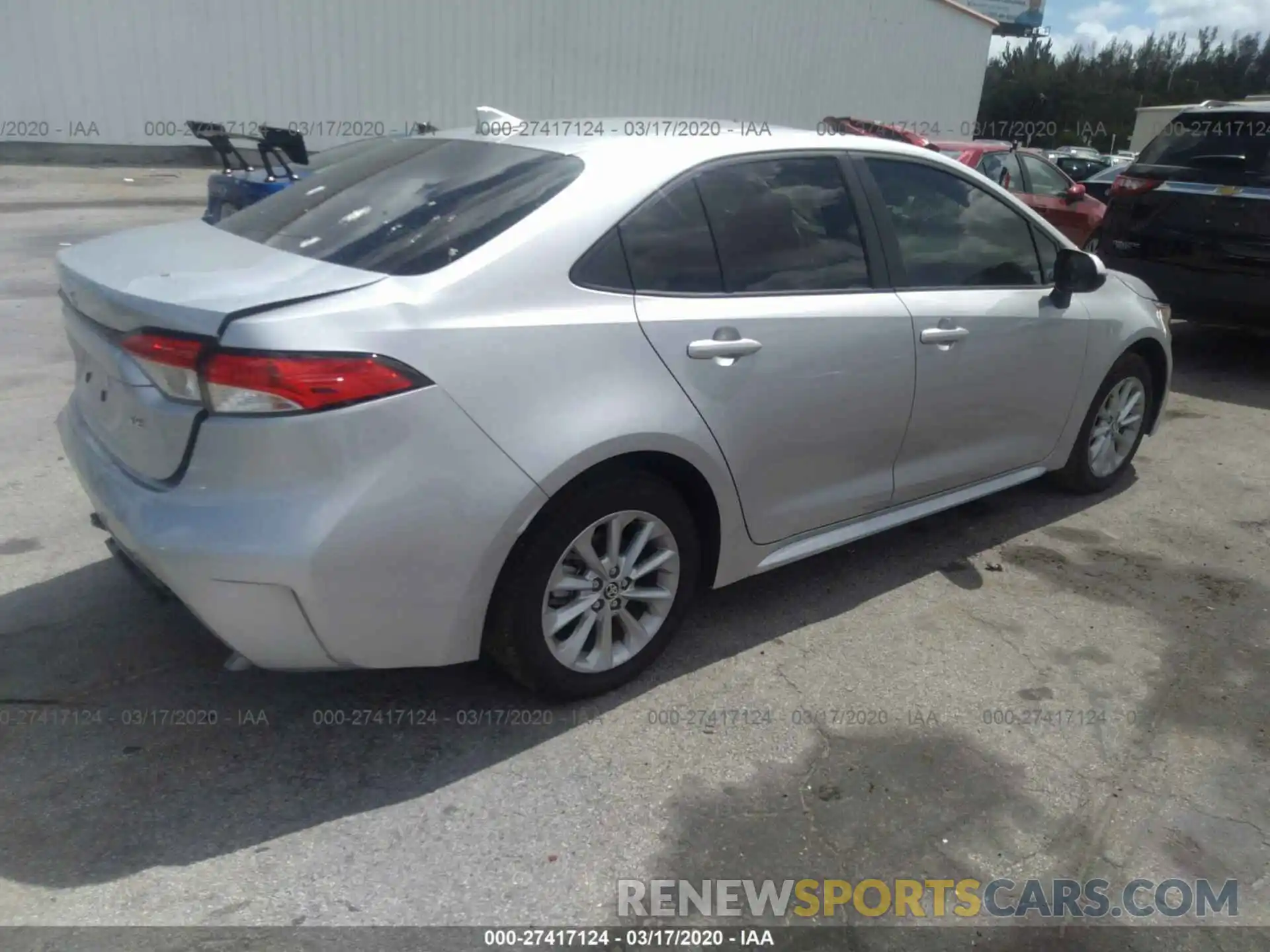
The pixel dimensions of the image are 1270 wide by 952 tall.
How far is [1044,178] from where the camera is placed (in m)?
11.3

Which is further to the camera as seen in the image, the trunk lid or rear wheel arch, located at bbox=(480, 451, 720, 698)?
rear wheel arch, located at bbox=(480, 451, 720, 698)

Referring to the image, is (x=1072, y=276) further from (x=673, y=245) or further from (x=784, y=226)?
(x=673, y=245)

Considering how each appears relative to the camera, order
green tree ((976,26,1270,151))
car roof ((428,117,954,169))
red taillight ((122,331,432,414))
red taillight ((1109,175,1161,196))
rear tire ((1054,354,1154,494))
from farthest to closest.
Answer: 1. green tree ((976,26,1270,151))
2. red taillight ((1109,175,1161,196))
3. rear tire ((1054,354,1154,494))
4. car roof ((428,117,954,169))
5. red taillight ((122,331,432,414))

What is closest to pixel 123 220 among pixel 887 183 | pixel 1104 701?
pixel 887 183

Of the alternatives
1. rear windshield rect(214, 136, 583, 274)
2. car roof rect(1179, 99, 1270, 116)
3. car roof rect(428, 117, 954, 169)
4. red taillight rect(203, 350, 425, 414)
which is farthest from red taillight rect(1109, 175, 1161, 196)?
red taillight rect(203, 350, 425, 414)

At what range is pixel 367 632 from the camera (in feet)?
8.66

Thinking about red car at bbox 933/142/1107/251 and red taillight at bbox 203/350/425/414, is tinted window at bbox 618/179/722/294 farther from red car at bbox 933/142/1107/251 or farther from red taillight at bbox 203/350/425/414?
red car at bbox 933/142/1107/251

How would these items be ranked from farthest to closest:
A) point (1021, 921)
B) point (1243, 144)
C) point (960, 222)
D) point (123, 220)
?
point (123, 220) < point (1243, 144) < point (960, 222) < point (1021, 921)

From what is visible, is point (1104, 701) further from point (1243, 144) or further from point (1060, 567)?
point (1243, 144)

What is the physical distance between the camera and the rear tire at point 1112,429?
4.85 metres

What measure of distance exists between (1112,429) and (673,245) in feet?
9.73

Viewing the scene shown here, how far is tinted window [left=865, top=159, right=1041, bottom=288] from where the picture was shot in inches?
149

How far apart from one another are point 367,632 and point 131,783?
779 mm

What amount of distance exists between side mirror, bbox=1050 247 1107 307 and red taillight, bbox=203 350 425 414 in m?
3.05
